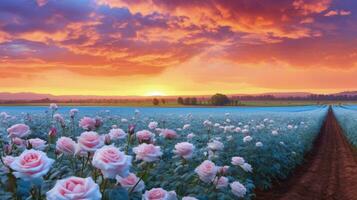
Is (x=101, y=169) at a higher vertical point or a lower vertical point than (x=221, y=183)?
higher

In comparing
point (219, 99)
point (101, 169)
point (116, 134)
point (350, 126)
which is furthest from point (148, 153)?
point (219, 99)

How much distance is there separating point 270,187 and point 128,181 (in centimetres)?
848

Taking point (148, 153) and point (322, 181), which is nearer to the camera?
point (148, 153)

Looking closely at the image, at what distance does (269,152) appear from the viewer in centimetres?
1158

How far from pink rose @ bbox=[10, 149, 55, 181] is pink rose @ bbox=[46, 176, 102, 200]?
0.59 feet

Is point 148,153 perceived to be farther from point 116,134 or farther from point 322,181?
point 322,181

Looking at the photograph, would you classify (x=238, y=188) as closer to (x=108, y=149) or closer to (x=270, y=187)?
(x=108, y=149)

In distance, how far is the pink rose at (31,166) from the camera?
2213mm

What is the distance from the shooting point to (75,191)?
6.71 ft

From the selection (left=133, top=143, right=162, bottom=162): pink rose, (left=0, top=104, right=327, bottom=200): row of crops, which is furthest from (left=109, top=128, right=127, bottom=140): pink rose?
(left=133, top=143, right=162, bottom=162): pink rose

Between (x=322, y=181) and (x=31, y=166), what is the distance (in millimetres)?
11173

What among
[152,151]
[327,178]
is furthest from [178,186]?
[327,178]

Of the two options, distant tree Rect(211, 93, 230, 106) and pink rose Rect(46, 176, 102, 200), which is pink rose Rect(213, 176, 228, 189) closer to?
pink rose Rect(46, 176, 102, 200)

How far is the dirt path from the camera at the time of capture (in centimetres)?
1016
